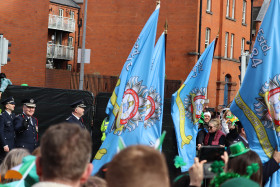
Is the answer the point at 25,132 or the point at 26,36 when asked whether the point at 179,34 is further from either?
the point at 25,132

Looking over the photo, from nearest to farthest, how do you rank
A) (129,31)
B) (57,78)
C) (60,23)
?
1. (57,78)
2. (129,31)
3. (60,23)

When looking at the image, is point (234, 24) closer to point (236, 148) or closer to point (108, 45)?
point (108, 45)

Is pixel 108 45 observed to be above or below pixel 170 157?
above

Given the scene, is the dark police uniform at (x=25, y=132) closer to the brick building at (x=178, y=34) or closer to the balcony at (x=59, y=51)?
the brick building at (x=178, y=34)

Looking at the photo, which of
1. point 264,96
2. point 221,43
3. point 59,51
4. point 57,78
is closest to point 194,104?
point 264,96

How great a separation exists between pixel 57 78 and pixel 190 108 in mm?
20297

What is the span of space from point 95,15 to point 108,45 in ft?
8.01

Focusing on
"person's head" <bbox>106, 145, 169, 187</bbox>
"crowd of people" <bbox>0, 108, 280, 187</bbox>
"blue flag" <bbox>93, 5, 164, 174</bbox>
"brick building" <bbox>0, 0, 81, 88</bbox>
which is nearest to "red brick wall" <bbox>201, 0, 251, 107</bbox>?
"brick building" <bbox>0, 0, 81, 88</bbox>

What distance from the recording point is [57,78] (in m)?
31.2

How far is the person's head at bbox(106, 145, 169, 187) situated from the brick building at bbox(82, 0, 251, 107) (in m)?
35.1

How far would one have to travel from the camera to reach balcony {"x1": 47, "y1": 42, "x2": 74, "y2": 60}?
55.7 meters

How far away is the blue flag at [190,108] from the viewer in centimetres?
1148

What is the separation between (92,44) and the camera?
135ft

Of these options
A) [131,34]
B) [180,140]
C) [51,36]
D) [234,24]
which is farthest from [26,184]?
[51,36]
